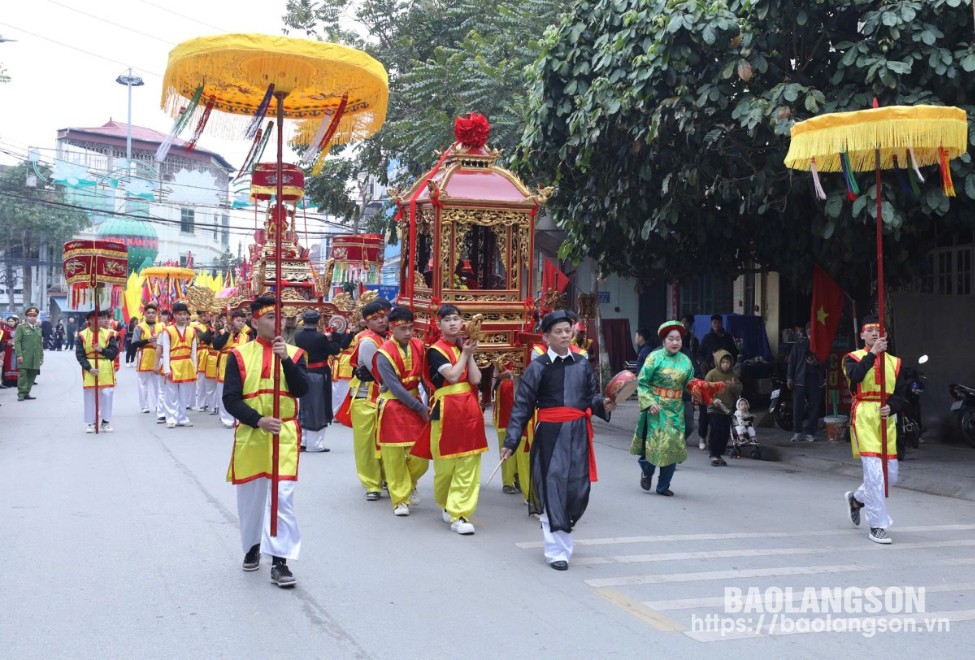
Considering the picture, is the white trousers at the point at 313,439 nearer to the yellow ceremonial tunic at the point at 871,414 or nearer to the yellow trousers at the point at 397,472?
the yellow trousers at the point at 397,472

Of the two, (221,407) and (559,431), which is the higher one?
(559,431)

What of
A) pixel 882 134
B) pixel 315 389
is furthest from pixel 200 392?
pixel 882 134

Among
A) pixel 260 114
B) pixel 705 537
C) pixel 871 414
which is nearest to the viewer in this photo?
pixel 260 114

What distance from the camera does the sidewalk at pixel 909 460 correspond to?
9148 millimetres

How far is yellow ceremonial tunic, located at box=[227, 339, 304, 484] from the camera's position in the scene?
5.39 metres

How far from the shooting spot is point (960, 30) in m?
8.93

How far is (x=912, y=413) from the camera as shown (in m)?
11.7

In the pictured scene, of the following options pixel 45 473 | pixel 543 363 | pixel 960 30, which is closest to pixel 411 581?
pixel 543 363

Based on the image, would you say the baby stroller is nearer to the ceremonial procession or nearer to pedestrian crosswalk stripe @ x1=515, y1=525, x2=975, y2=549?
the ceremonial procession

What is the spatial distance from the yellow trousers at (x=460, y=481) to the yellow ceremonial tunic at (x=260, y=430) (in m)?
1.73

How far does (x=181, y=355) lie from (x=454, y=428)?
27.7 feet

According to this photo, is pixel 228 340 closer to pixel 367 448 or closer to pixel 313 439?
pixel 313 439

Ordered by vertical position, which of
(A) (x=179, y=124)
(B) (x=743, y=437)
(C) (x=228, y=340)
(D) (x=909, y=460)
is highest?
(A) (x=179, y=124)

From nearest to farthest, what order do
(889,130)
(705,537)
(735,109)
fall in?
(889,130) → (705,537) → (735,109)
